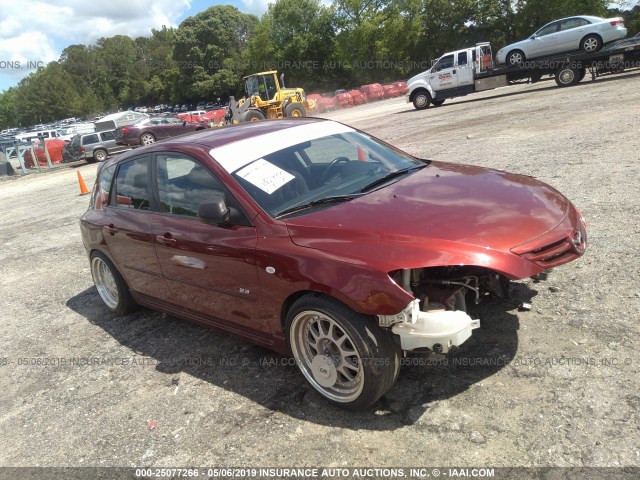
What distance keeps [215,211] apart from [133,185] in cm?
166

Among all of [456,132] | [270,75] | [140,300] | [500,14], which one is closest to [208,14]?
→ [500,14]

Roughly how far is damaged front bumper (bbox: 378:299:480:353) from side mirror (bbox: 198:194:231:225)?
1284mm

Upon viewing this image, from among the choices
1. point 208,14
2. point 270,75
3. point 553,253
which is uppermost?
point 208,14

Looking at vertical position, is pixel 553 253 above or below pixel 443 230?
below

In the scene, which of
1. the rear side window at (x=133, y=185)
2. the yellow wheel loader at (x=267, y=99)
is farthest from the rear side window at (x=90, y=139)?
the rear side window at (x=133, y=185)

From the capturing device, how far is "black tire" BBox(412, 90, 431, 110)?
2281cm

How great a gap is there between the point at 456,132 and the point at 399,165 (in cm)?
987

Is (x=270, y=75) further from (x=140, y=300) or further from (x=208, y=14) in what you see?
(x=208, y=14)

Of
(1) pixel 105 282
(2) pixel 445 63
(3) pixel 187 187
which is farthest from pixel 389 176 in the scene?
(2) pixel 445 63

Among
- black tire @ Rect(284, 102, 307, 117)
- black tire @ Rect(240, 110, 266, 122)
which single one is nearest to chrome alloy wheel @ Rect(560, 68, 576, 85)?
black tire @ Rect(284, 102, 307, 117)

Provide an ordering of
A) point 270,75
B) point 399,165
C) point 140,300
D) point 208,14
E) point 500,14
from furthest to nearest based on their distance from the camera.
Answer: point 208,14 → point 500,14 → point 270,75 → point 140,300 → point 399,165

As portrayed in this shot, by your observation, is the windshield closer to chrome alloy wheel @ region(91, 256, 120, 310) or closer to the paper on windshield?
the paper on windshield

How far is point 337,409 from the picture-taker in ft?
10.2

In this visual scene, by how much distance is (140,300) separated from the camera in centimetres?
470
